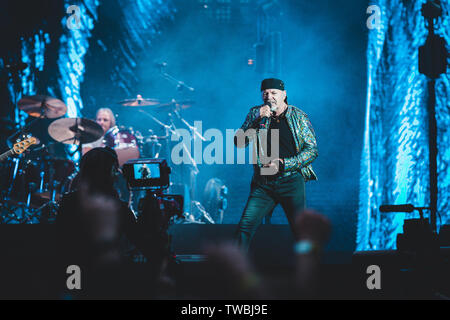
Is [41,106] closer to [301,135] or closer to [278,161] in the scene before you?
[301,135]

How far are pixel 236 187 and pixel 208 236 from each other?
A: 426 centimetres

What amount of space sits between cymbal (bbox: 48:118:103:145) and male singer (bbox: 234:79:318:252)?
13.8 ft

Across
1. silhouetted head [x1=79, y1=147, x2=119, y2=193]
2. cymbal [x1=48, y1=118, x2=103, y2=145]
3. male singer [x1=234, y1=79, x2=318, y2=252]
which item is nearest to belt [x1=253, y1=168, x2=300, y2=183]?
male singer [x1=234, y1=79, x2=318, y2=252]

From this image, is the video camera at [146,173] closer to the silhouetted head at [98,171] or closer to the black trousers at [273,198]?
the black trousers at [273,198]

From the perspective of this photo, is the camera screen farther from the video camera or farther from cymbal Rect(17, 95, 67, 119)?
cymbal Rect(17, 95, 67, 119)

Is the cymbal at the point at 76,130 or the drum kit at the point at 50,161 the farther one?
the cymbal at the point at 76,130

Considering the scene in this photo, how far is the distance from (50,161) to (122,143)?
52.2 inches

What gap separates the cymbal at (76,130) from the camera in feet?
24.0

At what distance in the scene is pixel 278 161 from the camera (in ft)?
11.6

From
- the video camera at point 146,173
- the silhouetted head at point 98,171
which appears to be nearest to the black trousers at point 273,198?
Answer: the video camera at point 146,173

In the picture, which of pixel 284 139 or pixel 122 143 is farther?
pixel 122 143

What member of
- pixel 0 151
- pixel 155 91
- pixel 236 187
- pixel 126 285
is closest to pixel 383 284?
pixel 126 285

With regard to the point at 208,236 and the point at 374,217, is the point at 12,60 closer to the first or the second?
the point at 208,236

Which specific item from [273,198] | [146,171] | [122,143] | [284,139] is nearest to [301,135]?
[284,139]
